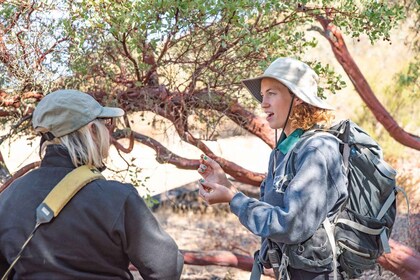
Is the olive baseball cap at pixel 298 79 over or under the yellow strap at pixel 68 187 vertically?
over

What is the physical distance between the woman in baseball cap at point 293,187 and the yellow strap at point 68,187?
0.60 m

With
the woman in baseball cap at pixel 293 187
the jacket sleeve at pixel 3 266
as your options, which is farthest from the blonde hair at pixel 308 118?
the jacket sleeve at pixel 3 266

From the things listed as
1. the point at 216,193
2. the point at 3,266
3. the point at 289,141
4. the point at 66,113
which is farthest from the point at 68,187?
the point at 289,141

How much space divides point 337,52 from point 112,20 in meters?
3.17

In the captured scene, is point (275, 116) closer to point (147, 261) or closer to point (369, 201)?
point (369, 201)

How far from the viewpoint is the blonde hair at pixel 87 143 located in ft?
8.22

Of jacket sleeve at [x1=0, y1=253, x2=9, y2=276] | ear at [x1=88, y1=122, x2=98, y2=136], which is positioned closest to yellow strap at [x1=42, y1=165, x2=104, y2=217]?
ear at [x1=88, y1=122, x2=98, y2=136]

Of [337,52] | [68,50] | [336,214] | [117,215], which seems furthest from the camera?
[337,52]

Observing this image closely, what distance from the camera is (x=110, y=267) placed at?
2432 millimetres

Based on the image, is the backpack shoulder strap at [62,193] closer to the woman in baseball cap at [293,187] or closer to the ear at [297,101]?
the woman in baseball cap at [293,187]

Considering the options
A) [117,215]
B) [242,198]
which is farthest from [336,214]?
[117,215]

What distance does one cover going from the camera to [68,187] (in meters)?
2.40

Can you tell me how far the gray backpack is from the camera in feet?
9.29

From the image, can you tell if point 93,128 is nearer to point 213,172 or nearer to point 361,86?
point 213,172
